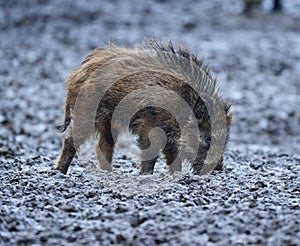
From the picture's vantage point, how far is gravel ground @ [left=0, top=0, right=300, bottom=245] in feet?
13.5

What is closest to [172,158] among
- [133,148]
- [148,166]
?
[148,166]

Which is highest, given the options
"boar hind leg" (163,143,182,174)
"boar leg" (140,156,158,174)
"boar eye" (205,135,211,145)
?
"boar eye" (205,135,211,145)

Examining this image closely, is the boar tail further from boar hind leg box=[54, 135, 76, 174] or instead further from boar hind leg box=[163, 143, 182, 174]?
boar hind leg box=[163, 143, 182, 174]

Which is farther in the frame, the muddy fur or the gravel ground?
the muddy fur

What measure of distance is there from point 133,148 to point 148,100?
365cm

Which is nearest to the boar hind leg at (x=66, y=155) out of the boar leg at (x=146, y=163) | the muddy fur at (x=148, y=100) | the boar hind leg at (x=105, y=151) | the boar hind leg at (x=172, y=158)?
the muddy fur at (x=148, y=100)

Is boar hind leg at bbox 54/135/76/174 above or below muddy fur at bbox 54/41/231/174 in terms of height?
below

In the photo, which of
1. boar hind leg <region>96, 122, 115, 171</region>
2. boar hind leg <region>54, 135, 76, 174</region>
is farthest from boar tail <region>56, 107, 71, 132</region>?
boar hind leg <region>96, 122, 115, 171</region>

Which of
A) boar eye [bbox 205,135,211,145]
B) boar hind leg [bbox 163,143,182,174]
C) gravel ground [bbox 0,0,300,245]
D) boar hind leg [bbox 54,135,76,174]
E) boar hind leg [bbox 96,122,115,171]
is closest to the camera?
gravel ground [bbox 0,0,300,245]

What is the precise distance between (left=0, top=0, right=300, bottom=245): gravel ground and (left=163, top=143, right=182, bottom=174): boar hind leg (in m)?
0.10

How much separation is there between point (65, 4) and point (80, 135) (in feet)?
41.8

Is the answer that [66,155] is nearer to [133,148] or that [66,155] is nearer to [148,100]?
[148,100]

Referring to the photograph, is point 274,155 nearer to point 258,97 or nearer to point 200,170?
point 200,170

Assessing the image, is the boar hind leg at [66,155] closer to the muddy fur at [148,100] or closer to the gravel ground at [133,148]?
the muddy fur at [148,100]
